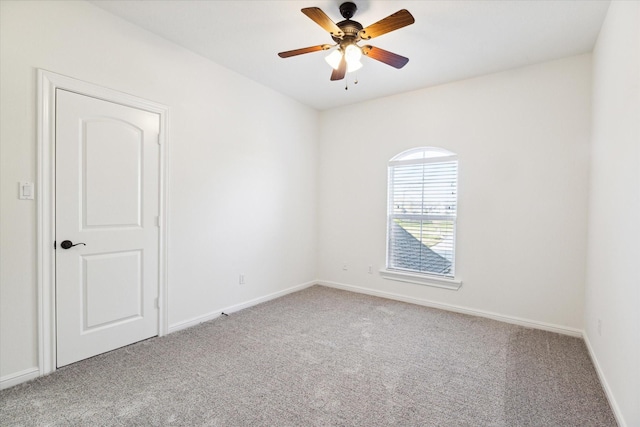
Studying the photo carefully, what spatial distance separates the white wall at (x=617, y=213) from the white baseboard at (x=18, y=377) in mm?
3678

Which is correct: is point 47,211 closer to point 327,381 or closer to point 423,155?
point 327,381

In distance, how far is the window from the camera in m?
3.83

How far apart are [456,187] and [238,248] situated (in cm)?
276

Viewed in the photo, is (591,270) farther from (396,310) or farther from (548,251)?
(396,310)

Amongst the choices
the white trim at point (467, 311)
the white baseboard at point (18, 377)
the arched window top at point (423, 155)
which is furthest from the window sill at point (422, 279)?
the white baseboard at point (18, 377)

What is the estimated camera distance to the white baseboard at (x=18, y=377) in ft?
6.77

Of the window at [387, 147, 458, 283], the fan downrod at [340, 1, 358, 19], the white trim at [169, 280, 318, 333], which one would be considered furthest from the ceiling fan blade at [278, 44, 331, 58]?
the white trim at [169, 280, 318, 333]

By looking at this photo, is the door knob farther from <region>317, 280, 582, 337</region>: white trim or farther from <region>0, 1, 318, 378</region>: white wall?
<region>317, 280, 582, 337</region>: white trim

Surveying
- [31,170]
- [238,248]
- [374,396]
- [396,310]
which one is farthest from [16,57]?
[396,310]

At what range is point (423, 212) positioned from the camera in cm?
404

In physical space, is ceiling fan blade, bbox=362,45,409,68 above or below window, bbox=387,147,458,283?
above

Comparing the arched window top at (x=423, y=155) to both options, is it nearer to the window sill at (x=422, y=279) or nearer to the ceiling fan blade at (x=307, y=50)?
the window sill at (x=422, y=279)

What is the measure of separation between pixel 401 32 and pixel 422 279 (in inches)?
112

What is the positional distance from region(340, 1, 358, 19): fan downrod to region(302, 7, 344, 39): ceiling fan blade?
0.14m
